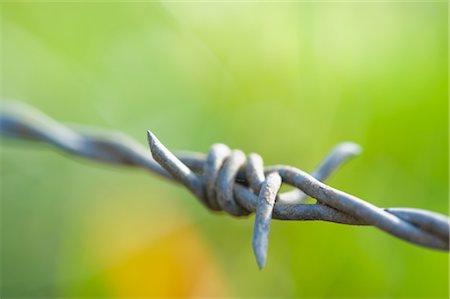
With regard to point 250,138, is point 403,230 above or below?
below

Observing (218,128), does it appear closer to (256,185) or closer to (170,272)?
(170,272)

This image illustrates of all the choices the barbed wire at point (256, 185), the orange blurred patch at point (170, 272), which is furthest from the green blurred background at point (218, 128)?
the barbed wire at point (256, 185)

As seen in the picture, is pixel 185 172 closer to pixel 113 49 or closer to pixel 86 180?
pixel 86 180

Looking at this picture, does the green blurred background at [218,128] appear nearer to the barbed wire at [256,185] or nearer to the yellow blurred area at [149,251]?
the yellow blurred area at [149,251]

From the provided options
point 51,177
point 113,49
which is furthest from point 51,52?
point 51,177

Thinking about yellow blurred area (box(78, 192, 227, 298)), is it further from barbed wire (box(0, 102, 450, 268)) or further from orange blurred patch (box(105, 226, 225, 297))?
barbed wire (box(0, 102, 450, 268))

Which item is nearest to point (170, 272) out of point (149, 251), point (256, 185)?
point (149, 251)
